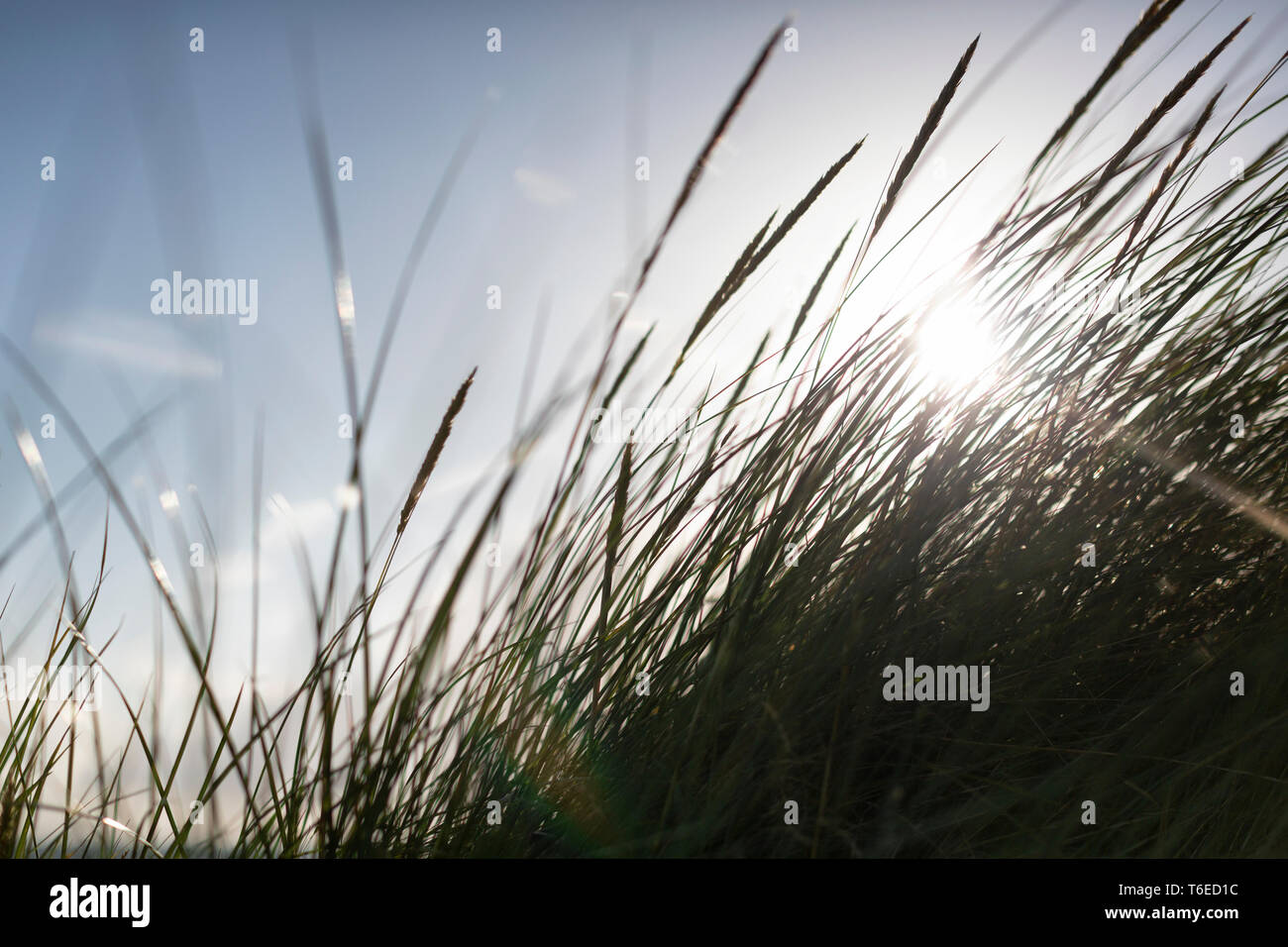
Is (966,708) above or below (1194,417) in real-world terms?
below

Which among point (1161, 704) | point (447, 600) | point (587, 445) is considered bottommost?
point (1161, 704)

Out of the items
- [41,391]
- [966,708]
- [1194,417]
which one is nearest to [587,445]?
[966,708]

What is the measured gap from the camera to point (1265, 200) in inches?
47.3

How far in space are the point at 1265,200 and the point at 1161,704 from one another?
38.8 inches

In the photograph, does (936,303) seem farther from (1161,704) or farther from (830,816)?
(830,816)

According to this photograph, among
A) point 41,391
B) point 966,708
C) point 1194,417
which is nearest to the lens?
point 966,708

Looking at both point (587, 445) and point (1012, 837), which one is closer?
point (1012, 837)

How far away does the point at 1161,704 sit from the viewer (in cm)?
87

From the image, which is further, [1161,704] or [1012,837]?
[1161,704]
